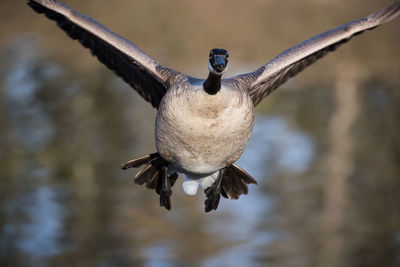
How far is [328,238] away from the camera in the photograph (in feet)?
66.6

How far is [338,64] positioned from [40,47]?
1312cm

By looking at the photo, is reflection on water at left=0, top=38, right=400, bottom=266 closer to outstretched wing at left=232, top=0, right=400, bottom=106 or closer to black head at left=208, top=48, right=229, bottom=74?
outstretched wing at left=232, top=0, right=400, bottom=106

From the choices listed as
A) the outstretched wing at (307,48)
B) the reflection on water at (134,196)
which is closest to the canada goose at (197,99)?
the outstretched wing at (307,48)

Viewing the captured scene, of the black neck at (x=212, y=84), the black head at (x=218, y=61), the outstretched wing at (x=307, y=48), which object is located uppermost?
the outstretched wing at (x=307, y=48)

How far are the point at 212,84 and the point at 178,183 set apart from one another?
1326 cm

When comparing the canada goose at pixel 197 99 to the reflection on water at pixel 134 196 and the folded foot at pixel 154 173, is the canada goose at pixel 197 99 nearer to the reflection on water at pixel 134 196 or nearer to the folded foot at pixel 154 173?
the folded foot at pixel 154 173

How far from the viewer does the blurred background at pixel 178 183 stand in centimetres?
1966

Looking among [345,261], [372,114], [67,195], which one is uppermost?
[372,114]

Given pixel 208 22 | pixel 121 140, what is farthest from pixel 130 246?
pixel 208 22

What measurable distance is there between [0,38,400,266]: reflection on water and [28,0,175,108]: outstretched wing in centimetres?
961

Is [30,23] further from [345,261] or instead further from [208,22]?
[345,261]

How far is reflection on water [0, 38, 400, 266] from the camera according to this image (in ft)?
63.5

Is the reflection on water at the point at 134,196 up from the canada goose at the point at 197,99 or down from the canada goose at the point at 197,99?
up

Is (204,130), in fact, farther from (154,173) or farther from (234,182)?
(234,182)
